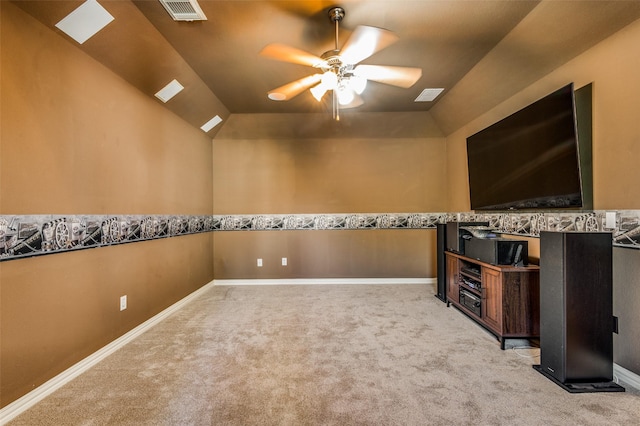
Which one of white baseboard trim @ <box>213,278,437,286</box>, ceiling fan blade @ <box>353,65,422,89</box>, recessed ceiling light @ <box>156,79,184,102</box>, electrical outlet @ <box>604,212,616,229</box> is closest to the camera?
electrical outlet @ <box>604,212,616,229</box>

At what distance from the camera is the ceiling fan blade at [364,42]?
179cm

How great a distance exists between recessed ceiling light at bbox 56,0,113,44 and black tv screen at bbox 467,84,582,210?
3465mm

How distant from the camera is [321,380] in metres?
2.04

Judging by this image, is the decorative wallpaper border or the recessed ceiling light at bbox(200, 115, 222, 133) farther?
the recessed ceiling light at bbox(200, 115, 222, 133)

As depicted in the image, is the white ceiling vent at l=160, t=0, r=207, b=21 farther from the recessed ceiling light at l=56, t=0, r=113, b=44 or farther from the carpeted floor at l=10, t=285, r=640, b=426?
the carpeted floor at l=10, t=285, r=640, b=426

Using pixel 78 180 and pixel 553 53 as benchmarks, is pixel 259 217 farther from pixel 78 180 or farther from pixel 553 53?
pixel 553 53

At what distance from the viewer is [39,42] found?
1.92 meters

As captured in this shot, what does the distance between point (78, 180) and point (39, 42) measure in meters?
0.93

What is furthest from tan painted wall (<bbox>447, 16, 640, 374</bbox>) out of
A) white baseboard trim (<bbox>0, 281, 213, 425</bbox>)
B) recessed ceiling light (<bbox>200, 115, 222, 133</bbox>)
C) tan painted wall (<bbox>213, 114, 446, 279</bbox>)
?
recessed ceiling light (<bbox>200, 115, 222, 133</bbox>)

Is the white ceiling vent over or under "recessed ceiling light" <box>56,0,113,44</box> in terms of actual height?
over

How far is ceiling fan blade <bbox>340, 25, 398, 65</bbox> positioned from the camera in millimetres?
1795

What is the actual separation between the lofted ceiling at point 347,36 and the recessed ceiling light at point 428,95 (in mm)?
215

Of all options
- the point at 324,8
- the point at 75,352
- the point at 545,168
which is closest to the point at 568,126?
the point at 545,168

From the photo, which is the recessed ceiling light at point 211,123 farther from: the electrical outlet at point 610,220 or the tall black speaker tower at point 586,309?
the electrical outlet at point 610,220
